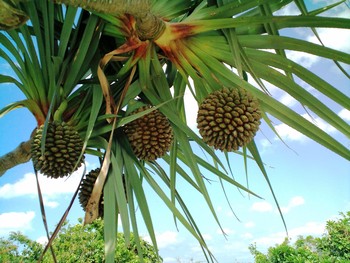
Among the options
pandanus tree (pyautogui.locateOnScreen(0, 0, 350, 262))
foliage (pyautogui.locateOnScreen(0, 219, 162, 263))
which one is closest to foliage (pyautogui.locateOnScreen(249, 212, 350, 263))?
foliage (pyautogui.locateOnScreen(0, 219, 162, 263))

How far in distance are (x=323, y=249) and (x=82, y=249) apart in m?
3.22

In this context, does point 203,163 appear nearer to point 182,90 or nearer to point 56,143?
point 182,90

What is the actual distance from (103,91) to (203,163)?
1.96ft

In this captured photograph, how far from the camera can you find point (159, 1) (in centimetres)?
169

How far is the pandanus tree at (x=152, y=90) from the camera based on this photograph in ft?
4.69

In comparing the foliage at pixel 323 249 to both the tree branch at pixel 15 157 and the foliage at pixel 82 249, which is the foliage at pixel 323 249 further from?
the tree branch at pixel 15 157

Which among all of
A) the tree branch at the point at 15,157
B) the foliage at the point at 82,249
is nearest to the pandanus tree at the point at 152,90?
the tree branch at the point at 15,157

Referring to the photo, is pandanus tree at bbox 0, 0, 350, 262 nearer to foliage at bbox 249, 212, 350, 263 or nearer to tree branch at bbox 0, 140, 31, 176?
tree branch at bbox 0, 140, 31, 176

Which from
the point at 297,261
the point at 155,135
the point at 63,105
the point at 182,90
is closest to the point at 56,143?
the point at 63,105

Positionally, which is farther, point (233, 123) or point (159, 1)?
point (159, 1)

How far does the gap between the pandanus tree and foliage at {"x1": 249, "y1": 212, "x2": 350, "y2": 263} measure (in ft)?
15.1

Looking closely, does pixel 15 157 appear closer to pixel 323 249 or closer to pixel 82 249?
pixel 82 249

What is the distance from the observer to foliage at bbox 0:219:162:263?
222 inches

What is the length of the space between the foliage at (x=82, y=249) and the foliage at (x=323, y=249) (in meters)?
1.65
